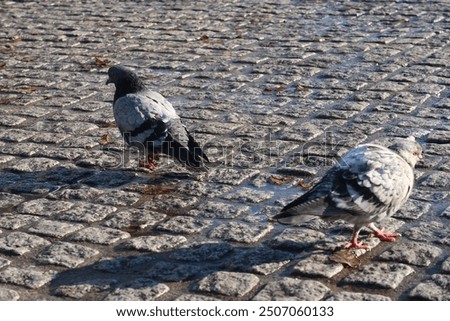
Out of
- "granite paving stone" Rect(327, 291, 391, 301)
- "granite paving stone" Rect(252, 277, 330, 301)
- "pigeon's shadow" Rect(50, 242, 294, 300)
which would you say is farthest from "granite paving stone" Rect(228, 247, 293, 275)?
"granite paving stone" Rect(327, 291, 391, 301)

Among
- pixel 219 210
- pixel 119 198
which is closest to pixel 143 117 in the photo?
pixel 119 198

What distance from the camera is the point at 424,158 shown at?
782 cm

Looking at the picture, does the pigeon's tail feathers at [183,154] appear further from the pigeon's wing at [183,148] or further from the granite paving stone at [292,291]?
the granite paving stone at [292,291]

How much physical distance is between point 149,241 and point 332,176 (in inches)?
57.9

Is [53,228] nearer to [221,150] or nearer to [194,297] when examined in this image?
[194,297]

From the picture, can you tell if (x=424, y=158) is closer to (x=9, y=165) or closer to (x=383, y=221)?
(x=383, y=221)

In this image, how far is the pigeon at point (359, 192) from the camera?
5668mm

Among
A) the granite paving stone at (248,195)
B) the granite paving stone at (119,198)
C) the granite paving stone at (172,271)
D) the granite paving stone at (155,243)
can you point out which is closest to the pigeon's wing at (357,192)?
the granite paving stone at (172,271)

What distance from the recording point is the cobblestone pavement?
5676 mm

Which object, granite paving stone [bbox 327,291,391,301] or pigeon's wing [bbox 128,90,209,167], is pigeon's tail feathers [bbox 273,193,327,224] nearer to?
granite paving stone [bbox 327,291,391,301]

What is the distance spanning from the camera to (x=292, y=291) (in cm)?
540

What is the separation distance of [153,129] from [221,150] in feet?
3.12

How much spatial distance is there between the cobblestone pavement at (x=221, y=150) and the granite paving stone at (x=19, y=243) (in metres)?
0.02

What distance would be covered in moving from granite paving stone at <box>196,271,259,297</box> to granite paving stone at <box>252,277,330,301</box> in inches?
4.3
